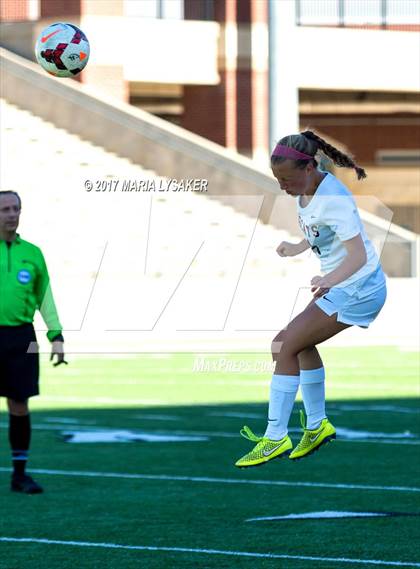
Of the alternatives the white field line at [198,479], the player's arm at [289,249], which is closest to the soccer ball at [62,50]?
the player's arm at [289,249]

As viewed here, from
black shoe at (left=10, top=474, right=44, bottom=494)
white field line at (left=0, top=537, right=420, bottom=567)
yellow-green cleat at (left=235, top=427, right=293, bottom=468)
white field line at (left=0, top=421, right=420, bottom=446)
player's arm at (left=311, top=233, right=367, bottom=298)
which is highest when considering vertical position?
player's arm at (left=311, top=233, right=367, bottom=298)

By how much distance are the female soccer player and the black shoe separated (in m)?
6.41

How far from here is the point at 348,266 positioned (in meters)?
5.88

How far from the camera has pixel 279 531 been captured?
11.0 m

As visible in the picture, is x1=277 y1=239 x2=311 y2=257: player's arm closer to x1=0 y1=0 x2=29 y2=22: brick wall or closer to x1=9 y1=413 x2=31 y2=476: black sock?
x1=9 y1=413 x2=31 y2=476: black sock

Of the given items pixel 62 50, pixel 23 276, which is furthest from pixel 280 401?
pixel 23 276

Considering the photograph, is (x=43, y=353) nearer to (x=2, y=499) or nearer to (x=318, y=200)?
(x=2, y=499)

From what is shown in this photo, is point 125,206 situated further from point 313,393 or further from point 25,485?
point 313,393

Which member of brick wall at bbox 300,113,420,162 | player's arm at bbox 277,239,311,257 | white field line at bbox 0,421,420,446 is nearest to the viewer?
player's arm at bbox 277,239,311,257

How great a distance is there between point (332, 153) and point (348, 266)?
1.98 ft

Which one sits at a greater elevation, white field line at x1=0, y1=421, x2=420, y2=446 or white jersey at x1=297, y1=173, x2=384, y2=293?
white jersey at x1=297, y1=173, x2=384, y2=293

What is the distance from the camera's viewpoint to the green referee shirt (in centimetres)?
1130

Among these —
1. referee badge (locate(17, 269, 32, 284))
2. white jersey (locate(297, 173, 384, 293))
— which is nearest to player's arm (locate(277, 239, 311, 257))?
white jersey (locate(297, 173, 384, 293))

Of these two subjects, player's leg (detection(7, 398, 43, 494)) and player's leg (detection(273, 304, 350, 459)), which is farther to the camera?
player's leg (detection(7, 398, 43, 494))
